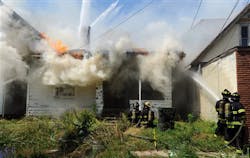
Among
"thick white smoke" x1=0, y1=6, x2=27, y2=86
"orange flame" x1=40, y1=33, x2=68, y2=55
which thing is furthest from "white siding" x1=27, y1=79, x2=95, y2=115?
"orange flame" x1=40, y1=33, x2=68, y2=55

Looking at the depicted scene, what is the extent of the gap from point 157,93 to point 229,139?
676 centimetres

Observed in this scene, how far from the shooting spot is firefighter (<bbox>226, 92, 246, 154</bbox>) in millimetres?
7508

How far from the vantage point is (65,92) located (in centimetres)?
1423

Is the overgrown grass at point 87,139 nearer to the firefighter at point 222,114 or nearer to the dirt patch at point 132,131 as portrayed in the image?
the firefighter at point 222,114

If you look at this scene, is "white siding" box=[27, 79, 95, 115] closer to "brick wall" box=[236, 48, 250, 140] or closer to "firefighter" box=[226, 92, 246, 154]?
"brick wall" box=[236, 48, 250, 140]

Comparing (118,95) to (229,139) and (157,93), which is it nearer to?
(157,93)

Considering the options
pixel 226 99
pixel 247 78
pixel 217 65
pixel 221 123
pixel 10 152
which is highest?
pixel 217 65

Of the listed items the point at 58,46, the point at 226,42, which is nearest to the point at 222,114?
the point at 226,42

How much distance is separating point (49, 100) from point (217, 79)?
807 cm

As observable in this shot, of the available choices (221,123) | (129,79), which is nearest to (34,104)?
(129,79)

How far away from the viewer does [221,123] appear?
8.30 metres

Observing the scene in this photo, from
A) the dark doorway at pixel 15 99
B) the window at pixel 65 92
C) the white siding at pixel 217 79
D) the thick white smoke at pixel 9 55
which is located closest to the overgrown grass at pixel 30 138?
the window at pixel 65 92

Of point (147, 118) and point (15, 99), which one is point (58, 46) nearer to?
point (15, 99)

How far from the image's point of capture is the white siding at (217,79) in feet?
31.4
